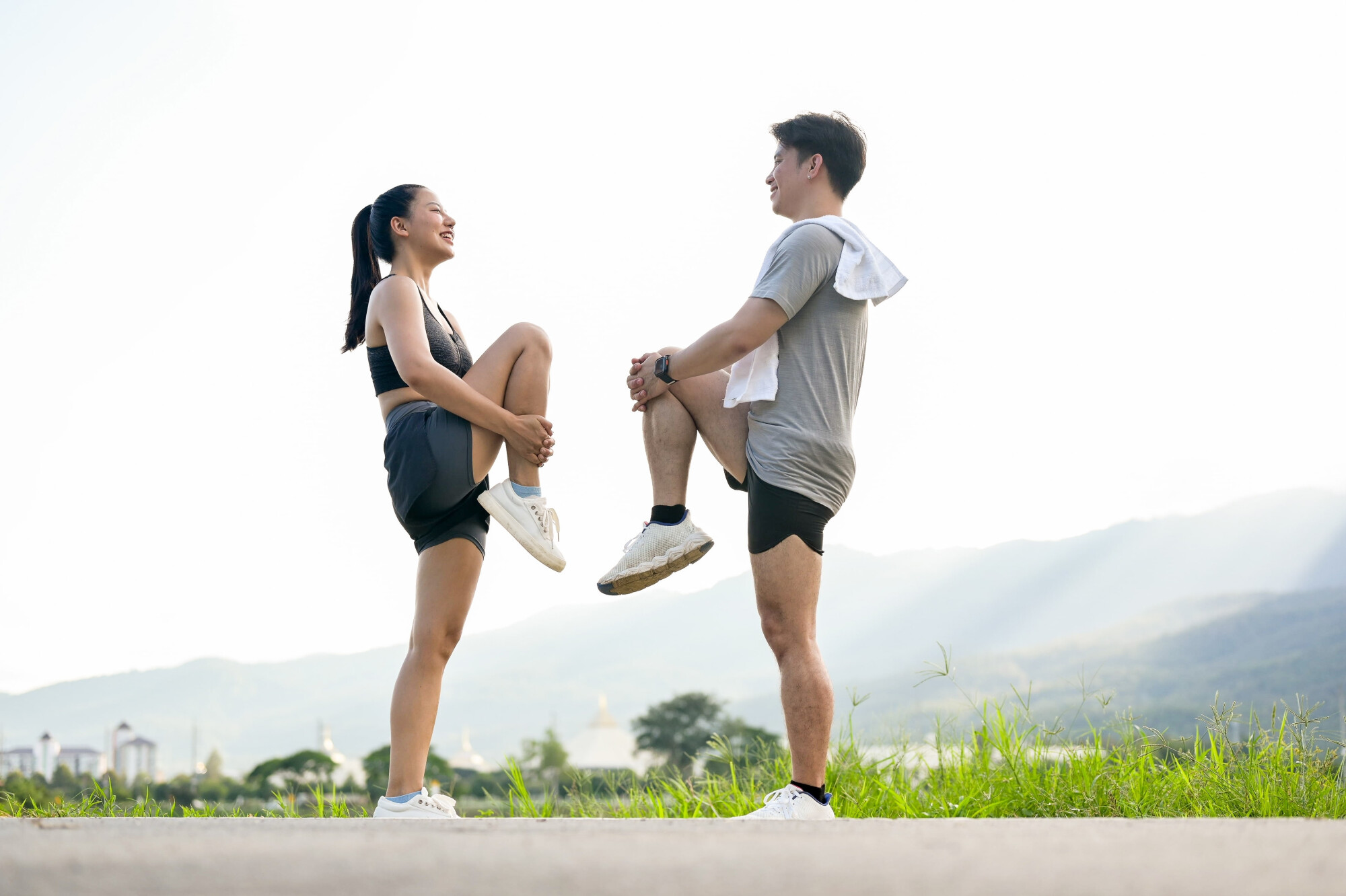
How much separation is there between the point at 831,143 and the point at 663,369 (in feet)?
2.98

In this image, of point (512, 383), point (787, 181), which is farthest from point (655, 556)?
point (787, 181)

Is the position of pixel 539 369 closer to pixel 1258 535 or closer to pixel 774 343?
pixel 774 343

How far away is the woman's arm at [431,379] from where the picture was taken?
9.60 feet

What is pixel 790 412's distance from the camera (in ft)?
9.52

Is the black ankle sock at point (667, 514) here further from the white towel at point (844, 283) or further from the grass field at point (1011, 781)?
the grass field at point (1011, 781)

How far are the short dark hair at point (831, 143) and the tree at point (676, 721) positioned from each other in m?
63.7

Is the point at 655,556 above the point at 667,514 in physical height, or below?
below

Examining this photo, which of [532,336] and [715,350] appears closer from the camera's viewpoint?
[715,350]

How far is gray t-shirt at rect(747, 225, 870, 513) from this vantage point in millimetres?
2854

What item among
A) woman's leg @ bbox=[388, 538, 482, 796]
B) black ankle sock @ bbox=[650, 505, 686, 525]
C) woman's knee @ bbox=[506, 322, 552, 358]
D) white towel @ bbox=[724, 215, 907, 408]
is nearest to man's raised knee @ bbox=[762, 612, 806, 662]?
black ankle sock @ bbox=[650, 505, 686, 525]

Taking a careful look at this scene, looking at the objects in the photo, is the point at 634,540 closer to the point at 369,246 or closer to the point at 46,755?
the point at 369,246

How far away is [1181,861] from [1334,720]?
2.84 meters

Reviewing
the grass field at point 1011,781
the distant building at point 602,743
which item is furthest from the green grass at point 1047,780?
the distant building at point 602,743

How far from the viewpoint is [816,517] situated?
2.86 metres
